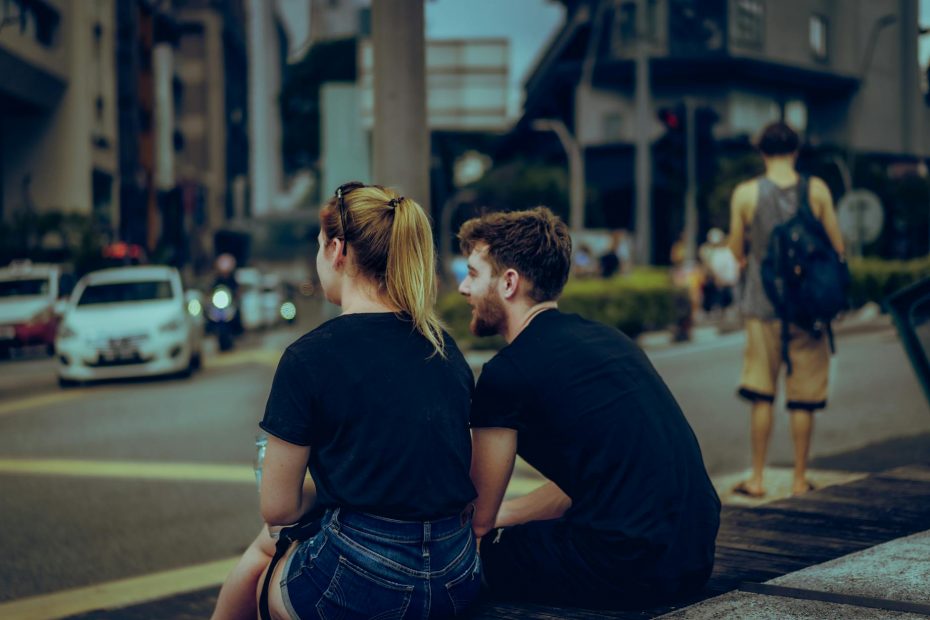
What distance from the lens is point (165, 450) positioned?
31.8 ft

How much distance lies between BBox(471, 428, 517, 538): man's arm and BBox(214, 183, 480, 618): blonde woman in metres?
0.12

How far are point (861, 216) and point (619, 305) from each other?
6568 millimetres

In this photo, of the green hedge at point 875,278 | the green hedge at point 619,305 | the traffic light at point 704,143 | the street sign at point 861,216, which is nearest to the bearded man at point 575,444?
the traffic light at point 704,143

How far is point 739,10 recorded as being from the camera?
164ft

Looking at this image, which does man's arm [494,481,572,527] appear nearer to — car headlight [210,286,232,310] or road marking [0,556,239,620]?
road marking [0,556,239,620]

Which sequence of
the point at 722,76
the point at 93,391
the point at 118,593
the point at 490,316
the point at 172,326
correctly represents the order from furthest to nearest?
the point at 722,76
the point at 172,326
the point at 93,391
the point at 118,593
the point at 490,316

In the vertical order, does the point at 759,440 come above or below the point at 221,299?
above

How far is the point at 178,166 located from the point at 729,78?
106 ft

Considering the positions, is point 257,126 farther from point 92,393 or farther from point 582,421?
point 582,421

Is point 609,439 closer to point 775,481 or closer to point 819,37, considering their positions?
point 775,481

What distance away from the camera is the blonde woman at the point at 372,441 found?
2969mm

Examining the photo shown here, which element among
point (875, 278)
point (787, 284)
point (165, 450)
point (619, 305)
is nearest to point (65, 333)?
point (165, 450)

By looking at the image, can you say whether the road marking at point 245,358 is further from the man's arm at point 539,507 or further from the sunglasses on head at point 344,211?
the sunglasses on head at point 344,211

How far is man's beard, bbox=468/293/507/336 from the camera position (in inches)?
134
